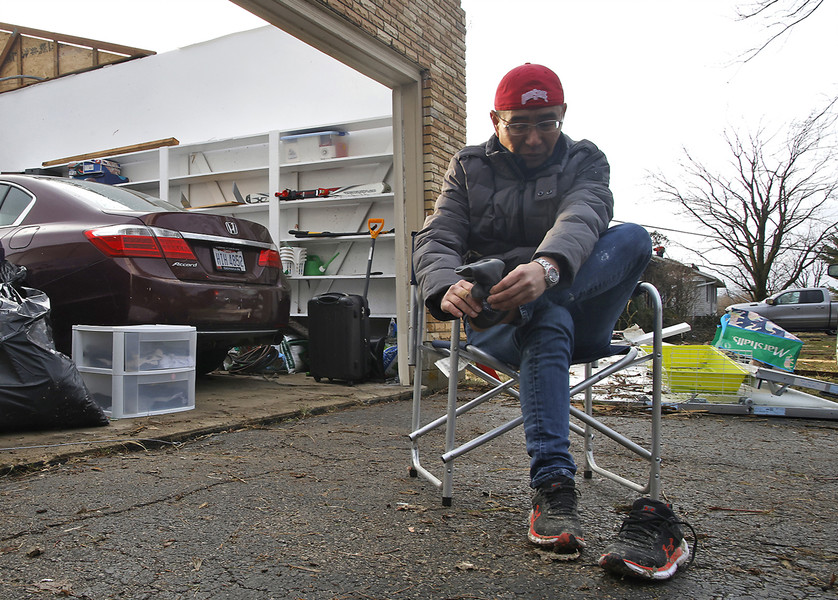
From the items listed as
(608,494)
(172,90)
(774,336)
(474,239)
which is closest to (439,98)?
(774,336)

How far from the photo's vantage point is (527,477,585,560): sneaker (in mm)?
1531

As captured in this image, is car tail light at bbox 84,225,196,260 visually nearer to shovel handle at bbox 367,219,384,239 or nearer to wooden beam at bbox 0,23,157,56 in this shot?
shovel handle at bbox 367,219,384,239

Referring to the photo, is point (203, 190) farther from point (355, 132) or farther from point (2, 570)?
point (2, 570)

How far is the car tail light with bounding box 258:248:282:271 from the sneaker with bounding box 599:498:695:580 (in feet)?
11.7

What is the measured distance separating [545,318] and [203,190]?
8.03 m

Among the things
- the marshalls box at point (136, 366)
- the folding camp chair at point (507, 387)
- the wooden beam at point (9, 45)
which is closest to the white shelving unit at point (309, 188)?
the marshalls box at point (136, 366)

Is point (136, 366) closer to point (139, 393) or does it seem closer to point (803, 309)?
point (139, 393)

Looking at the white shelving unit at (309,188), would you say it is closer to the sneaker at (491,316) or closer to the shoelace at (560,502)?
the sneaker at (491,316)

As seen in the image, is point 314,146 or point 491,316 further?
point 314,146

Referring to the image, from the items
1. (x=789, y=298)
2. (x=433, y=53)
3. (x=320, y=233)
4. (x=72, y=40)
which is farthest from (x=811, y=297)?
(x=72, y=40)

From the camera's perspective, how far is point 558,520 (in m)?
1.57

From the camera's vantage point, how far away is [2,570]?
1453mm

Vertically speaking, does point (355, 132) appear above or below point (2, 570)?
above

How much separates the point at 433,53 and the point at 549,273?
172 inches
